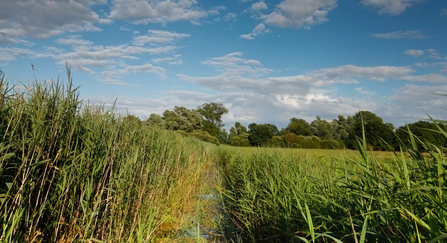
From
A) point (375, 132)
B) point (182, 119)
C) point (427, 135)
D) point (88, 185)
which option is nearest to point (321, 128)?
point (182, 119)

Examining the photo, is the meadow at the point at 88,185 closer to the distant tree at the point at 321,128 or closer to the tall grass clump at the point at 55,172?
the tall grass clump at the point at 55,172

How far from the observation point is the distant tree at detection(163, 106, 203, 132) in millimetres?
46531

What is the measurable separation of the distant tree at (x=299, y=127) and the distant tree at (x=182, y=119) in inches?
613

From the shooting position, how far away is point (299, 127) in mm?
45812

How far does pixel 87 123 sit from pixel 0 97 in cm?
95

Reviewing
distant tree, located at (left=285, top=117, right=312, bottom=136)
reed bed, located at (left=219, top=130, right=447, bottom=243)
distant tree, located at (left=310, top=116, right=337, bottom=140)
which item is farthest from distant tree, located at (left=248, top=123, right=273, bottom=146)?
reed bed, located at (left=219, top=130, right=447, bottom=243)

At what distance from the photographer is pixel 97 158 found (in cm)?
356

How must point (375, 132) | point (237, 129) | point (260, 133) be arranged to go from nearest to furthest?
point (375, 132), point (260, 133), point (237, 129)

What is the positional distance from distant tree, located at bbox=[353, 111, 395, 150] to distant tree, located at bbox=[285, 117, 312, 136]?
973 cm

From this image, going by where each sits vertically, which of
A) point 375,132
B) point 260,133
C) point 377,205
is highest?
point 260,133

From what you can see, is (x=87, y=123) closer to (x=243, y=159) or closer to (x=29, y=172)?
(x=29, y=172)

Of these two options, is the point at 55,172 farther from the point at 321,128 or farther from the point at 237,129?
the point at 237,129

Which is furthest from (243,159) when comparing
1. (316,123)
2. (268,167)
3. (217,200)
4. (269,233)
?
(316,123)

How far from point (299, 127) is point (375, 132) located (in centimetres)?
3191
